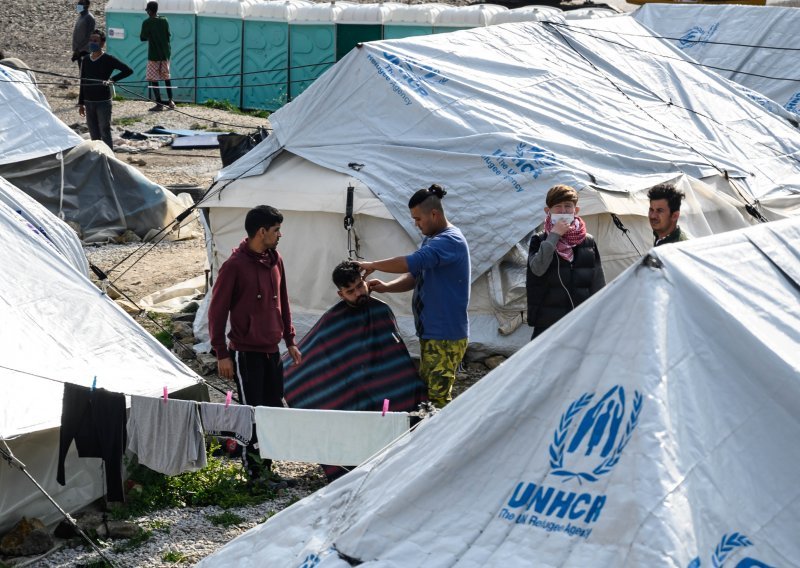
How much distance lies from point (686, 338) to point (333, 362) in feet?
10.3

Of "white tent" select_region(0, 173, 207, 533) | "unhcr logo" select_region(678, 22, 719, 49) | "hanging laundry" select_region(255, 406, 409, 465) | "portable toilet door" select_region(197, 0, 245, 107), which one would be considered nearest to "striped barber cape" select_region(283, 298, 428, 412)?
"white tent" select_region(0, 173, 207, 533)

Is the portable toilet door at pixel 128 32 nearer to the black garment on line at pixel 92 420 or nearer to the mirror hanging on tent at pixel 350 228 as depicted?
the mirror hanging on tent at pixel 350 228

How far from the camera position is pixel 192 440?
594 centimetres

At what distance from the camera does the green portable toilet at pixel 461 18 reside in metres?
20.8

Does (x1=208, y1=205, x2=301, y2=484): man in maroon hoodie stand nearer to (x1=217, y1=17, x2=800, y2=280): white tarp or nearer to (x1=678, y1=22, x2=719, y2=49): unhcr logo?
(x1=217, y1=17, x2=800, y2=280): white tarp

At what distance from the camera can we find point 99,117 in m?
15.2

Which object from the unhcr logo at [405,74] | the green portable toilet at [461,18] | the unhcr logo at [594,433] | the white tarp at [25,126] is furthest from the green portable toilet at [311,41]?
the unhcr logo at [594,433]

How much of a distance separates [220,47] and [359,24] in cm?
267

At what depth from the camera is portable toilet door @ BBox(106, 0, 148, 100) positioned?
2175cm

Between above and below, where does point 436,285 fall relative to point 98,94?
below

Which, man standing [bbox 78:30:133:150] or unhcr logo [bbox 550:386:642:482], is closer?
unhcr logo [bbox 550:386:642:482]

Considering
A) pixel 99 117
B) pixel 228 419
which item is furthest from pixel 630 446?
pixel 99 117

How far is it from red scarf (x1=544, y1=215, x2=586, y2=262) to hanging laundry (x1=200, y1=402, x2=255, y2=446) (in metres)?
2.03

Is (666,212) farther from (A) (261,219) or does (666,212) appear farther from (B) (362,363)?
(A) (261,219)
